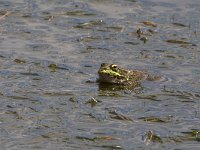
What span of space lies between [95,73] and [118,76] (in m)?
0.52

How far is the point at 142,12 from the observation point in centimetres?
1497

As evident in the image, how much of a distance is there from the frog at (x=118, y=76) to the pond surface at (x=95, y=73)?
0.38 ft

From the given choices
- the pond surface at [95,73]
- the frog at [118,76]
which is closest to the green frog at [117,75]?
the frog at [118,76]

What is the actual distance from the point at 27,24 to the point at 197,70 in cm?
333

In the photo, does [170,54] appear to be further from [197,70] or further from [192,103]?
[192,103]

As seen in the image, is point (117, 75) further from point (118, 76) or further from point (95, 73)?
point (95, 73)

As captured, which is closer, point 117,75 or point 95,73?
point 117,75

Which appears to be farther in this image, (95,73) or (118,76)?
(95,73)

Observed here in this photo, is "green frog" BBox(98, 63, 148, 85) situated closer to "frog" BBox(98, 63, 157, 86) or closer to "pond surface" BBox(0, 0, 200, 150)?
"frog" BBox(98, 63, 157, 86)

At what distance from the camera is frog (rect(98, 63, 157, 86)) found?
11008mm

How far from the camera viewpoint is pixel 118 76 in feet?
36.2

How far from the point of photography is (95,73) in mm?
11461

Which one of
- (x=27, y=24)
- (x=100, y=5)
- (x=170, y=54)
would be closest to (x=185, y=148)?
(x=170, y=54)

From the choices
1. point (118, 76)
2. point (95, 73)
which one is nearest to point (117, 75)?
point (118, 76)
